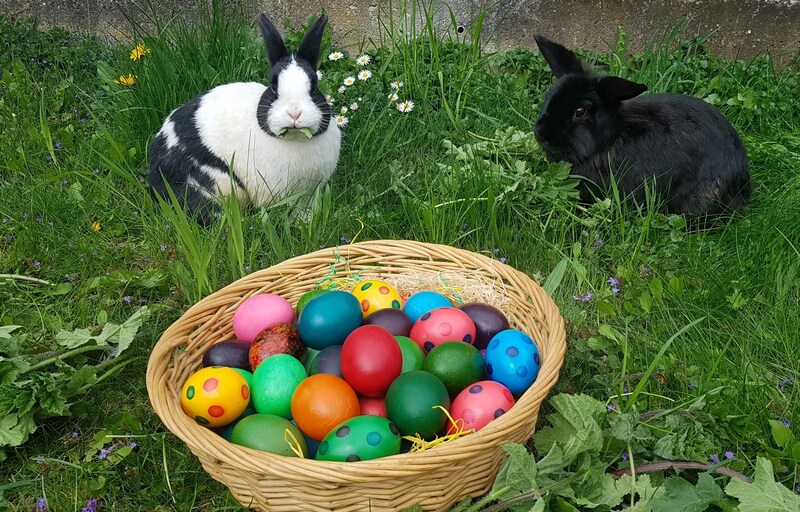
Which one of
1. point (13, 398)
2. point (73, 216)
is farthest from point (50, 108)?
point (13, 398)

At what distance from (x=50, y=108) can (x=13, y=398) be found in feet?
7.39

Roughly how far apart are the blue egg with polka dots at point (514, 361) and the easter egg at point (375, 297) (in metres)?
0.41

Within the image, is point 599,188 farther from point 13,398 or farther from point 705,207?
point 13,398

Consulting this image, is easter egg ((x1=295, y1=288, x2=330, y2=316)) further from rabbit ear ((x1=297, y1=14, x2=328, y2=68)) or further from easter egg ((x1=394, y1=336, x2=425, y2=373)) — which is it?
rabbit ear ((x1=297, y1=14, x2=328, y2=68))

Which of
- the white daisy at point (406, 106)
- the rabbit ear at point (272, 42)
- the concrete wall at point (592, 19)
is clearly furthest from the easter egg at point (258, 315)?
the concrete wall at point (592, 19)

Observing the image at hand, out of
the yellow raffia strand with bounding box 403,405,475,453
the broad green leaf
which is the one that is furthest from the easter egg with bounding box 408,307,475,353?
the broad green leaf

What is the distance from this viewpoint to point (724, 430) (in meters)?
1.97

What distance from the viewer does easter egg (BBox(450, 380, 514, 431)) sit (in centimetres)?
194

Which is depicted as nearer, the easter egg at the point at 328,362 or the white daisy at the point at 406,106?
the easter egg at the point at 328,362

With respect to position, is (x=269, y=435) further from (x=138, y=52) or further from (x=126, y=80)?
(x=138, y=52)

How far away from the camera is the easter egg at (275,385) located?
6.68 feet

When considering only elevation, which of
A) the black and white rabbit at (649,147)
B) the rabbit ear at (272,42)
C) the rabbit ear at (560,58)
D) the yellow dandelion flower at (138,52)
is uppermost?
the rabbit ear at (272,42)

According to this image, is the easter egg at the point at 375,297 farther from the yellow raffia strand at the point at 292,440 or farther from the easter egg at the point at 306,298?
the yellow raffia strand at the point at 292,440

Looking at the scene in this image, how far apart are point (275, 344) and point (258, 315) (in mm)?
164
